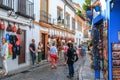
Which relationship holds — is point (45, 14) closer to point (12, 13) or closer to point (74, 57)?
point (12, 13)

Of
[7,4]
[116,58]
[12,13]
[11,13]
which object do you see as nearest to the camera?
[116,58]

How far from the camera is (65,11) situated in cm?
3753

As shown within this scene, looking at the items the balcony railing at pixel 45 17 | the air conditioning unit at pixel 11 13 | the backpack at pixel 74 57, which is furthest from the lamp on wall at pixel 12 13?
the balcony railing at pixel 45 17

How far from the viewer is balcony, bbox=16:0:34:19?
18867 millimetres

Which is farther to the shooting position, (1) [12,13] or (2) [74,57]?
(1) [12,13]

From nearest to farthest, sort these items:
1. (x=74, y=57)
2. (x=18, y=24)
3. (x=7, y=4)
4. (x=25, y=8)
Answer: (x=74, y=57) < (x=7, y=4) < (x=18, y=24) < (x=25, y=8)

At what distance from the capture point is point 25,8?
2011cm

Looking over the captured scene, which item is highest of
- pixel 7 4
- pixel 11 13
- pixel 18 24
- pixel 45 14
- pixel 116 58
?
pixel 45 14

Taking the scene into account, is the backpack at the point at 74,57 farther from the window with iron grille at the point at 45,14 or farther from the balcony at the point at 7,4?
the window with iron grille at the point at 45,14

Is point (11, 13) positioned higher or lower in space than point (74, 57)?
higher

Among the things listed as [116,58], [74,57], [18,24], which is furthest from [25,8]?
[116,58]

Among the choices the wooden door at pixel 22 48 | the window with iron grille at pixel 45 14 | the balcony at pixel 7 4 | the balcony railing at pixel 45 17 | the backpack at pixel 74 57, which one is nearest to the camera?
the backpack at pixel 74 57

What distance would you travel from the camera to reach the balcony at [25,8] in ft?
61.9

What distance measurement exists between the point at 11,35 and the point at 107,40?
980 centimetres
